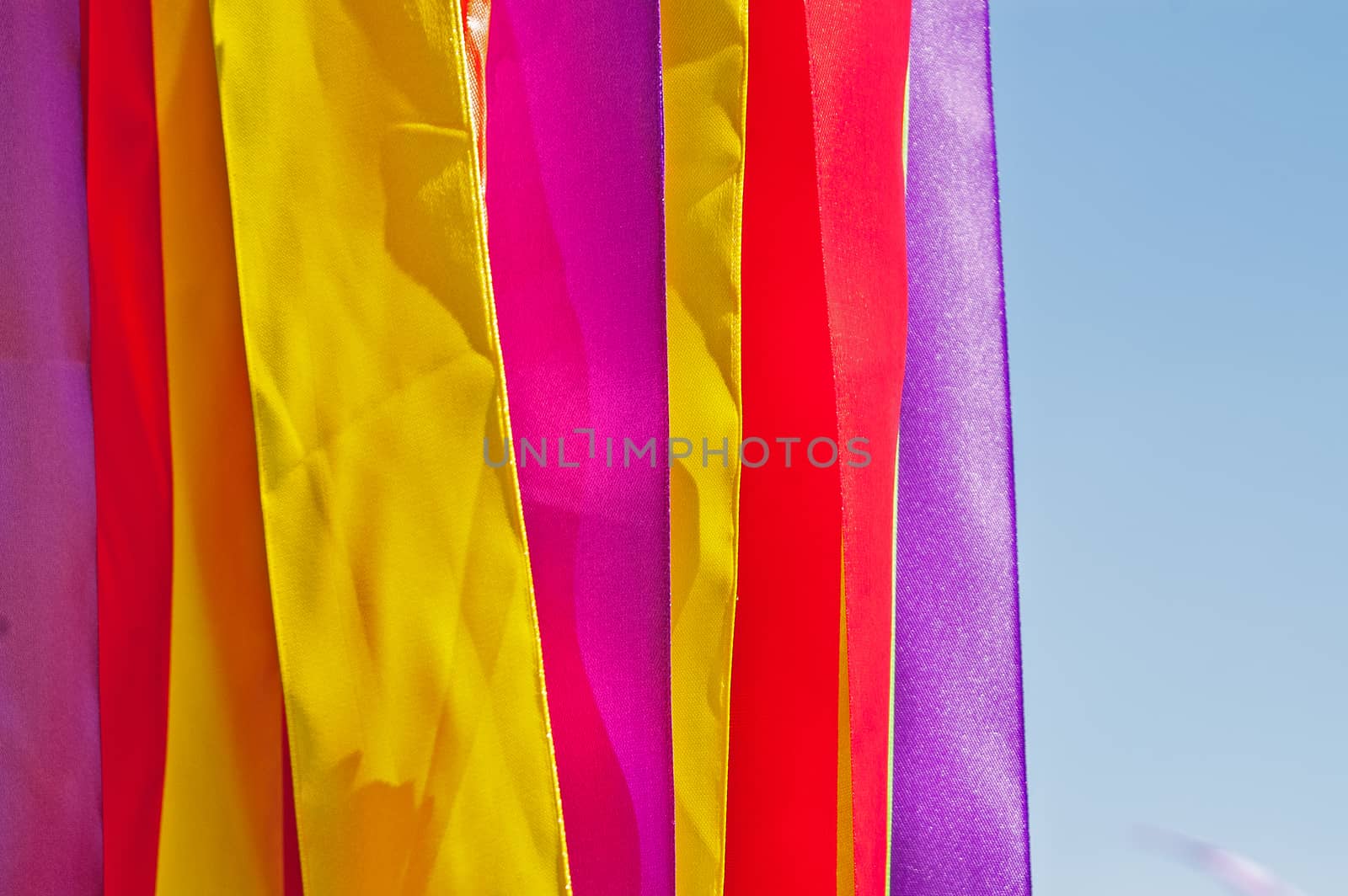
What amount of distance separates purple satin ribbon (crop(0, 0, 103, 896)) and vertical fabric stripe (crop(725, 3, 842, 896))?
34 cm

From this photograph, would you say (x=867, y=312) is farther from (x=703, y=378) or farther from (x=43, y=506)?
(x=43, y=506)

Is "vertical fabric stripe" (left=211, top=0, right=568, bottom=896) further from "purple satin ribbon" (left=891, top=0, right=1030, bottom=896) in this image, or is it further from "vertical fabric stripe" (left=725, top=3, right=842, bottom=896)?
"purple satin ribbon" (left=891, top=0, right=1030, bottom=896)

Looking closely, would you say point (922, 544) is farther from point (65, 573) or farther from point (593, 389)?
point (65, 573)

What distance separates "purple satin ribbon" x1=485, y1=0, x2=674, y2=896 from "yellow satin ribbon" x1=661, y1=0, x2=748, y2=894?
0.05 ft

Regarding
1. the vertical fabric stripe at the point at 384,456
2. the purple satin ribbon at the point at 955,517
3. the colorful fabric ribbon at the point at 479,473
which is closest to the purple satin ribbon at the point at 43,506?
the colorful fabric ribbon at the point at 479,473

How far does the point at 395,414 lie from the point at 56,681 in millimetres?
217

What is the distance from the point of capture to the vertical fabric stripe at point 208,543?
677mm

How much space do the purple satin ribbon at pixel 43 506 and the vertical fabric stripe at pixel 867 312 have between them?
397 mm

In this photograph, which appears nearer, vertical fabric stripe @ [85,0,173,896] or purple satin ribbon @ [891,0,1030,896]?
vertical fabric stripe @ [85,0,173,896]

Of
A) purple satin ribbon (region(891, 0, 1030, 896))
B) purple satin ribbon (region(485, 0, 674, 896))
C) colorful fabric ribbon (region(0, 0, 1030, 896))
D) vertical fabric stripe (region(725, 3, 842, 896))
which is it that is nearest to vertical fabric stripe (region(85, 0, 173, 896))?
colorful fabric ribbon (region(0, 0, 1030, 896))

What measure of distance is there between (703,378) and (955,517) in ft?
0.66

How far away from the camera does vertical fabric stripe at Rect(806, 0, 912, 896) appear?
0.76 meters

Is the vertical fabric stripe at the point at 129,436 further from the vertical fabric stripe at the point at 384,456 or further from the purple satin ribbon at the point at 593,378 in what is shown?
the purple satin ribbon at the point at 593,378

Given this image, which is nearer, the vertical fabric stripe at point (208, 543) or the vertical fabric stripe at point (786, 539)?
the vertical fabric stripe at point (208, 543)
